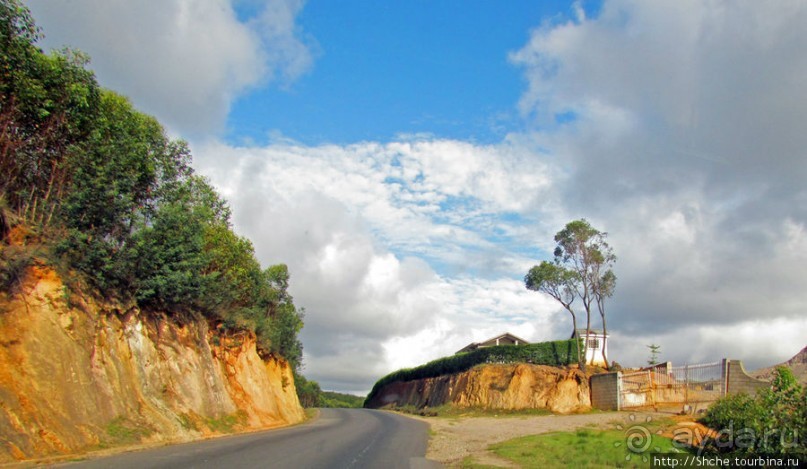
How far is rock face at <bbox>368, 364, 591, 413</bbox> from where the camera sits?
145 ft

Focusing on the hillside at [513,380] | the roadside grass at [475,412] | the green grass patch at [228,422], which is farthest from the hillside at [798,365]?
the green grass patch at [228,422]

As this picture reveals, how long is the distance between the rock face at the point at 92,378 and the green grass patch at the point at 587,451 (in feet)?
36.8

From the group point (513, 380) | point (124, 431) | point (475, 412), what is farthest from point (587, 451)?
point (475, 412)

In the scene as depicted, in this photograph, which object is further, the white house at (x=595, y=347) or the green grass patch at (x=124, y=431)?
the white house at (x=595, y=347)

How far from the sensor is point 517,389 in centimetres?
4772

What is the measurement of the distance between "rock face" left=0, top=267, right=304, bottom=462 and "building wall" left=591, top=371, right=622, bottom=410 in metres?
24.6

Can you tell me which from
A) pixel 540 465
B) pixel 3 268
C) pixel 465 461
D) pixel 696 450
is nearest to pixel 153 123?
pixel 3 268

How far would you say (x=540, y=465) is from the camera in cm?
1467

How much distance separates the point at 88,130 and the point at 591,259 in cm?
4439

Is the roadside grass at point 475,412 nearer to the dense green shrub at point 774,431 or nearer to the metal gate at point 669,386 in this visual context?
the metal gate at point 669,386

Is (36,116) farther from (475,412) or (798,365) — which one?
(475,412)

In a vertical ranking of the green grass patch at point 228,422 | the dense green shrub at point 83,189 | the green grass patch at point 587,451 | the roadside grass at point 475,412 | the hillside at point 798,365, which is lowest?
the roadside grass at point 475,412

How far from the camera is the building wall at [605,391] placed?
127 feet

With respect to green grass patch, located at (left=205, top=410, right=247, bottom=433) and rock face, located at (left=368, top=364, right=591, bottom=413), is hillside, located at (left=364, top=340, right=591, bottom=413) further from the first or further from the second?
green grass patch, located at (left=205, top=410, right=247, bottom=433)
